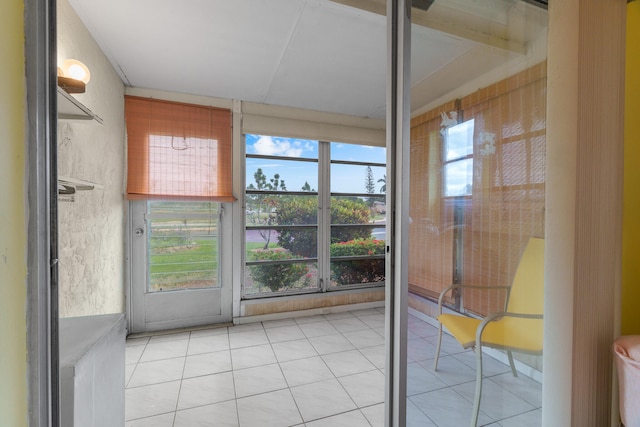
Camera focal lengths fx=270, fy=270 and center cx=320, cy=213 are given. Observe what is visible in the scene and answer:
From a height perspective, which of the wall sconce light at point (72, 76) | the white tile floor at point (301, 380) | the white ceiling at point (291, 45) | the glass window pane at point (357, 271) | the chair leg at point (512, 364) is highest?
the white ceiling at point (291, 45)

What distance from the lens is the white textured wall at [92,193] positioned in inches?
65.1

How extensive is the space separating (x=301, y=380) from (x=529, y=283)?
5.63 ft

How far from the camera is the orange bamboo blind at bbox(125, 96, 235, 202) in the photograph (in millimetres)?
2758

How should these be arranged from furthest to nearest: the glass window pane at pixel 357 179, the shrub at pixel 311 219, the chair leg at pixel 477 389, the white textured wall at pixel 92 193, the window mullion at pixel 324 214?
the glass window pane at pixel 357 179 < the window mullion at pixel 324 214 < the shrub at pixel 311 219 < the white textured wall at pixel 92 193 < the chair leg at pixel 477 389

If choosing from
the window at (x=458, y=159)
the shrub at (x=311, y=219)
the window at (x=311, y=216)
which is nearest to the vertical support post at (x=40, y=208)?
the window at (x=458, y=159)

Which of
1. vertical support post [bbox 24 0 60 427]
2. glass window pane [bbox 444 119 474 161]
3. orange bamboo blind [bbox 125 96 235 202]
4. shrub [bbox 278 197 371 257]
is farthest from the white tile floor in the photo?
orange bamboo blind [bbox 125 96 235 202]

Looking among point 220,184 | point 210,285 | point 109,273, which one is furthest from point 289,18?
point 210,285

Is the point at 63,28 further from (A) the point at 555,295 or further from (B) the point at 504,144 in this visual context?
(A) the point at 555,295

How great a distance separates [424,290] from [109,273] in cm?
258

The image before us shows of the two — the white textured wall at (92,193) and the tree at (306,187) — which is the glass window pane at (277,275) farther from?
the white textured wall at (92,193)

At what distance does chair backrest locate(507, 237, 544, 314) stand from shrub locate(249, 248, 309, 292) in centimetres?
256

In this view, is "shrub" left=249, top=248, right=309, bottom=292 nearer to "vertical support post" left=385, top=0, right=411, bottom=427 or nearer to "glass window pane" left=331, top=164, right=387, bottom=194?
"glass window pane" left=331, top=164, right=387, bottom=194

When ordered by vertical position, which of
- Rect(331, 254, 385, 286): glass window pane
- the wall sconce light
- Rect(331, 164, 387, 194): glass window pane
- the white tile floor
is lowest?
the white tile floor

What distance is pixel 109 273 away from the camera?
2.37 meters
